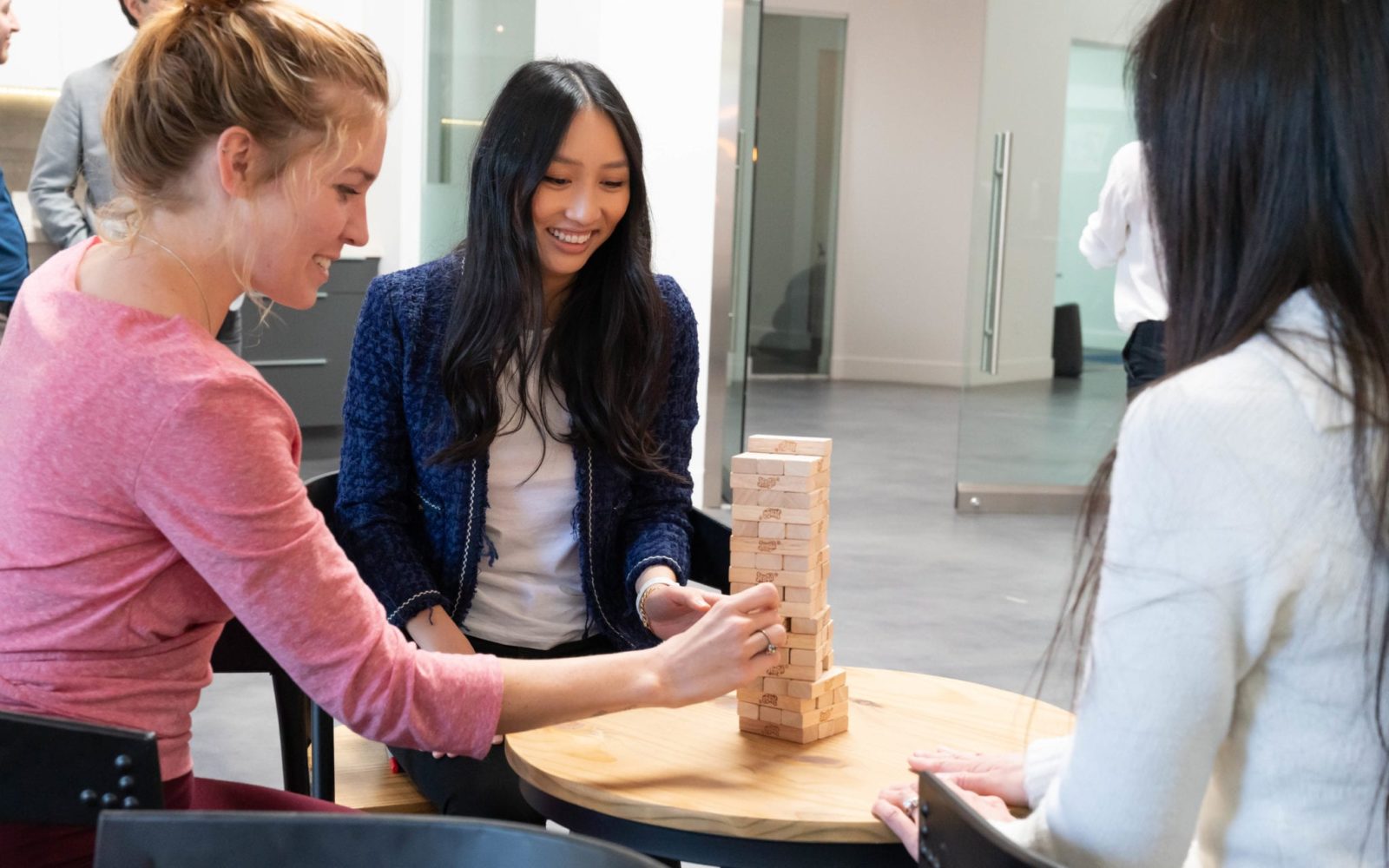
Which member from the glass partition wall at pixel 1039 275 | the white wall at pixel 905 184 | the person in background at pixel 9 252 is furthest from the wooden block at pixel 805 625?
the white wall at pixel 905 184

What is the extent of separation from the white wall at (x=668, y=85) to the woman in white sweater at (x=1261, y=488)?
4.48 m

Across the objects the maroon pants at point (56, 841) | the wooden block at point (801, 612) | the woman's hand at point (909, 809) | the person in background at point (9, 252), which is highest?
the person in background at point (9, 252)

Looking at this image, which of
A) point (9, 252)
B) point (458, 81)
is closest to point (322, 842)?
point (9, 252)

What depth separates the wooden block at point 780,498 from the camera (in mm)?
1578

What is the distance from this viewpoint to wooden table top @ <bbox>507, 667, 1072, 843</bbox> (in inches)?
56.7

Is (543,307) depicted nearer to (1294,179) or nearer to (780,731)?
(780,731)

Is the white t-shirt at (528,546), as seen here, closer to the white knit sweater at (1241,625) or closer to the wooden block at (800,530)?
the wooden block at (800,530)

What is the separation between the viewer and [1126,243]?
5.14m

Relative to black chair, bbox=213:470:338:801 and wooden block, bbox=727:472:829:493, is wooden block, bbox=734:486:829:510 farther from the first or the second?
black chair, bbox=213:470:338:801

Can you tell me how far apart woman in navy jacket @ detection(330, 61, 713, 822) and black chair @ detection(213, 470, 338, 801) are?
0.44 feet

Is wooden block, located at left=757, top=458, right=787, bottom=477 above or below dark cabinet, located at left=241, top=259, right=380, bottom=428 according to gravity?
above

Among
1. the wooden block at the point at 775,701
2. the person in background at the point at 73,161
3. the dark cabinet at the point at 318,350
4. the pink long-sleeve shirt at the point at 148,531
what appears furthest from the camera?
the dark cabinet at the point at 318,350

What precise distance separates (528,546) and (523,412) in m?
0.20

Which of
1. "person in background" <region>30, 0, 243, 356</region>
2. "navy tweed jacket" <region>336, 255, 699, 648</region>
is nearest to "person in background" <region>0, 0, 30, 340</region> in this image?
"person in background" <region>30, 0, 243, 356</region>
